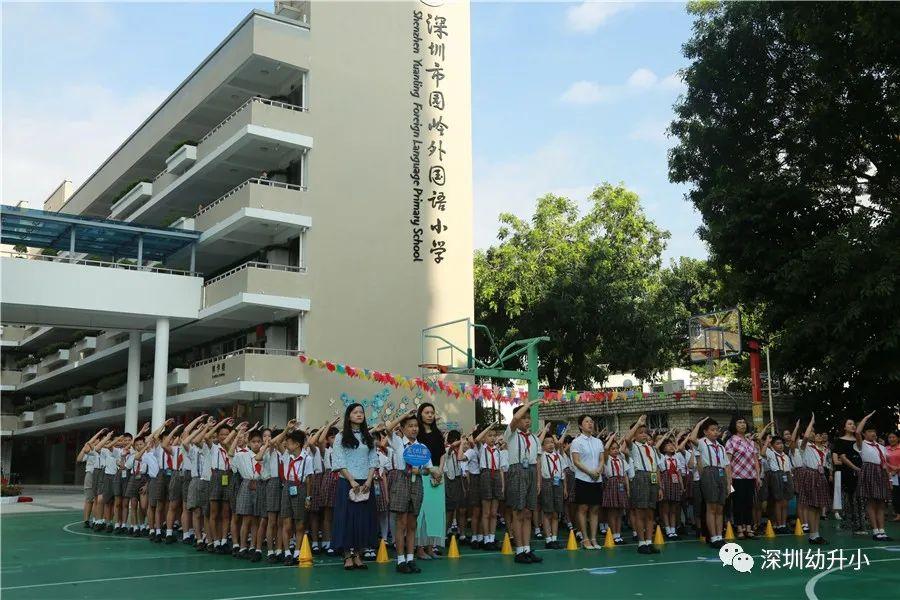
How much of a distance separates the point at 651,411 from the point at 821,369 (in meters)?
7.43

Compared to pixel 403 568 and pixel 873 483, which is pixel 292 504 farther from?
pixel 873 483

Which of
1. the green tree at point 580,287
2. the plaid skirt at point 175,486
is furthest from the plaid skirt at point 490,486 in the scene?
the green tree at point 580,287

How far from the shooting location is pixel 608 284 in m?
28.7

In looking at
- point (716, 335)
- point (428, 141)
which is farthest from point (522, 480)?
point (428, 141)

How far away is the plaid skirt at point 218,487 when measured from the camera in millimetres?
10367

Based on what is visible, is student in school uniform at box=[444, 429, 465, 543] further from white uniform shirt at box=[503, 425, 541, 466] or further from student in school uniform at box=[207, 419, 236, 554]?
student in school uniform at box=[207, 419, 236, 554]

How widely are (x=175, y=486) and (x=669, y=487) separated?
6.43 meters

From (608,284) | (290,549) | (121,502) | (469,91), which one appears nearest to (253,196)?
(469,91)

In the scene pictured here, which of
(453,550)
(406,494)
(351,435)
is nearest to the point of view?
(351,435)

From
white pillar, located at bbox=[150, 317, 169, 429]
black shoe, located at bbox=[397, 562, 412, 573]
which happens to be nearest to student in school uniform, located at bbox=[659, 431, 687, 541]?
black shoe, located at bbox=[397, 562, 412, 573]

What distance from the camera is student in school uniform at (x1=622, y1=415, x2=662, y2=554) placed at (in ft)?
34.2

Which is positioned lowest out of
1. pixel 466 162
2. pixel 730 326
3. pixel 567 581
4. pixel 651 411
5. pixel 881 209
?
pixel 567 581

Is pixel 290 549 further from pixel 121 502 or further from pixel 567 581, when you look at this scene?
pixel 121 502

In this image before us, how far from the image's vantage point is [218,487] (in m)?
10.4
